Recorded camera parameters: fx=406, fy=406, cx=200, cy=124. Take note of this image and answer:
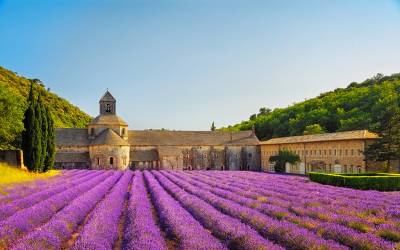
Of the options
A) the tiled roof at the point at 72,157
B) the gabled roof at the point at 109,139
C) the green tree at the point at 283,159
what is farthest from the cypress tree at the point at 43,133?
the green tree at the point at 283,159

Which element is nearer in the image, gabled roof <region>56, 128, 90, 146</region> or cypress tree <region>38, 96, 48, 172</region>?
cypress tree <region>38, 96, 48, 172</region>

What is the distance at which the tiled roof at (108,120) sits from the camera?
182 ft

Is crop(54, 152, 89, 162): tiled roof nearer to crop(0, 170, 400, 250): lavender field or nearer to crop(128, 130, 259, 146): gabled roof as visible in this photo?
crop(128, 130, 259, 146): gabled roof

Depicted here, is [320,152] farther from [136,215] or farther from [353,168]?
[136,215]

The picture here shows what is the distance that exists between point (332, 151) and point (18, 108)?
30245 millimetres

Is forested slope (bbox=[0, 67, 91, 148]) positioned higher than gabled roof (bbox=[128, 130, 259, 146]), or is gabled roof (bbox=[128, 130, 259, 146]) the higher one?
forested slope (bbox=[0, 67, 91, 148])

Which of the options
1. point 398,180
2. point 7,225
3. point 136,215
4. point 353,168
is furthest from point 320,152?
point 7,225

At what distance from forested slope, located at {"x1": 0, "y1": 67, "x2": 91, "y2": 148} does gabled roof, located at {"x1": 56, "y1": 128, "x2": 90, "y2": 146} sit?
7729mm

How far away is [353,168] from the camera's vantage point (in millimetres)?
38031

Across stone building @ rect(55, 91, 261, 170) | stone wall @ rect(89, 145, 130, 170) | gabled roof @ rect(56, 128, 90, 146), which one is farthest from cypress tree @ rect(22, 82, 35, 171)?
gabled roof @ rect(56, 128, 90, 146)

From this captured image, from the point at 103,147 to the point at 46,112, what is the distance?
569 inches

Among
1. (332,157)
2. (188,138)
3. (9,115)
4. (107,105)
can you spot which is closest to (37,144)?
(9,115)

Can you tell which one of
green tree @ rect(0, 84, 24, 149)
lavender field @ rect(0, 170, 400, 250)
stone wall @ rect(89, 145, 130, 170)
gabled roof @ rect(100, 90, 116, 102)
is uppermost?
gabled roof @ rect(100, 90, 116, 102)

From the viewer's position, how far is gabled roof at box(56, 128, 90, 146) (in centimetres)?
5278
